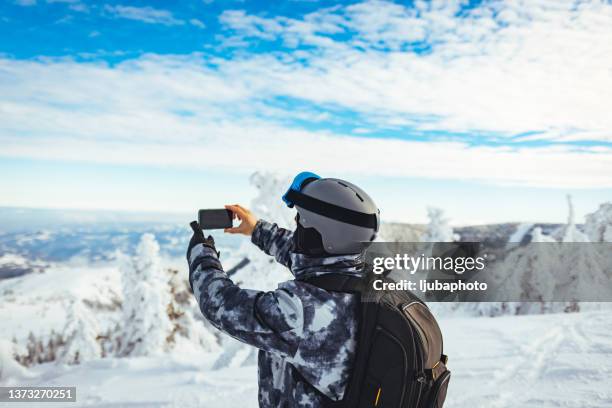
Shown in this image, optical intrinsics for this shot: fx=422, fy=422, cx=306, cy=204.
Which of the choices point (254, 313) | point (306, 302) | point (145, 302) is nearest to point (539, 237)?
point (145, 302)

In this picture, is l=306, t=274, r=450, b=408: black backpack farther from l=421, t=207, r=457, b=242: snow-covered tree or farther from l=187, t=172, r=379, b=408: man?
l=421, t=207, r=457, b=242: snow-covered tree

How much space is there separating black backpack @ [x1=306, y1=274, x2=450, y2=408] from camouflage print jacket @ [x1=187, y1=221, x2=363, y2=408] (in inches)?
2.4

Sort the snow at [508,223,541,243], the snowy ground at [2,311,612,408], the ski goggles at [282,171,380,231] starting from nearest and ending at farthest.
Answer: the ski goggles at [282,171,380,231] → the snowy ground at [2,311,612,408] → the snow at [508,223,541,243]

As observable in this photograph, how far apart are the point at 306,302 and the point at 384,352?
1.60 feet

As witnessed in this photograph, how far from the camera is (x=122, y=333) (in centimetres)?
2816

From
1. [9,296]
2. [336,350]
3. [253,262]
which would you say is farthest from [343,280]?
[9,296]

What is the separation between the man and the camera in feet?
6.96

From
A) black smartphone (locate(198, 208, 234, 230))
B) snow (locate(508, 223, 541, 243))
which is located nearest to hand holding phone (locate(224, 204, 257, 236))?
black smartphone (locate(198, 208, 234, 230))

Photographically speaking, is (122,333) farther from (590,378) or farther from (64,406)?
(590,378)

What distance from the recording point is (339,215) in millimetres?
2346

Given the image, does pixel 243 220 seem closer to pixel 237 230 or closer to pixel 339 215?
pixel 237 230

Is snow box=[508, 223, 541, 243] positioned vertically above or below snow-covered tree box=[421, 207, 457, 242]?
below

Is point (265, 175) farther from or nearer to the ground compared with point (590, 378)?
farther from the ground

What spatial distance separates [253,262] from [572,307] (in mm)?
24368
